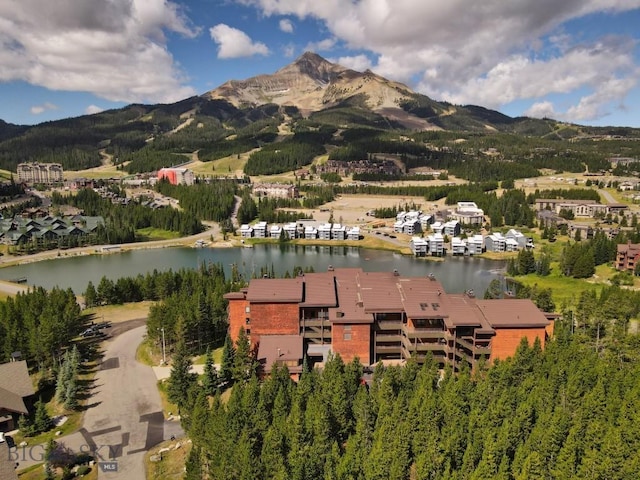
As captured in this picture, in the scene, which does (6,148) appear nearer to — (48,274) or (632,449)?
(48,274)

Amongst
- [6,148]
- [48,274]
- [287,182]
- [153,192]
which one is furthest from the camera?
[6,148]

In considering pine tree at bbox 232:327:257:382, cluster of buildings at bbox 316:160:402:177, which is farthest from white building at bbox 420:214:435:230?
pine tree at bbox 232:327:257:382

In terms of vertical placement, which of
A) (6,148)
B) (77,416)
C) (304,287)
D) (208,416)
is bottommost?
(77,416)

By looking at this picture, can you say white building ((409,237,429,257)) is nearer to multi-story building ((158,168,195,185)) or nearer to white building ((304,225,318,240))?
white building ((304,225,318,240))

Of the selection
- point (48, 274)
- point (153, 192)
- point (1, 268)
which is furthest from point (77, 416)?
point (153, 192)

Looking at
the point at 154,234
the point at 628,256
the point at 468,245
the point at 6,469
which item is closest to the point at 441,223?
the point at 468,245
